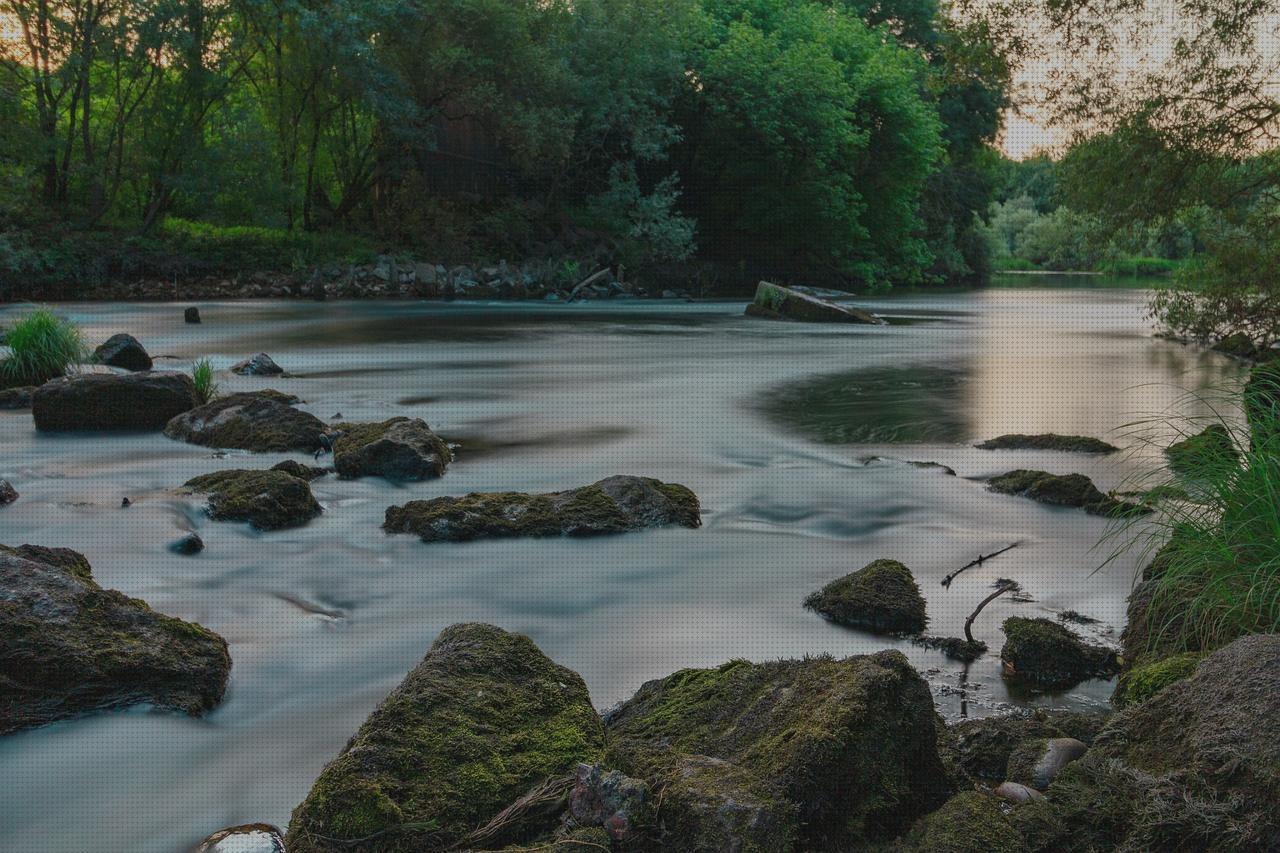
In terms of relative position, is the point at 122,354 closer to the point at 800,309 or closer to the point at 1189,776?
the point at 1189,776

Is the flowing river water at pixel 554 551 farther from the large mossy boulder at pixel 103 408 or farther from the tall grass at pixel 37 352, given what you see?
the tall grass at pixel 37 352

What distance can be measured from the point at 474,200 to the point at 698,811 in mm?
36004

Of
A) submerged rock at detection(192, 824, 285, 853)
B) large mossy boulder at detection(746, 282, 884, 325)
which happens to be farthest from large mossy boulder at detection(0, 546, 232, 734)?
large mossy boulder at detection(746, 282, 884, 325)

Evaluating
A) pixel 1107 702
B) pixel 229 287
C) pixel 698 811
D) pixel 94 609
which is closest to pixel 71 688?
pixel 94 609

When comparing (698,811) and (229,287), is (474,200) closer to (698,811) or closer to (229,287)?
(229,287)

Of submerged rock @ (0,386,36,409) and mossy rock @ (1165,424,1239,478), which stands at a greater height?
mossy rock @ (1165,424,1239,478)

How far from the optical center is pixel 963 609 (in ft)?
17.0

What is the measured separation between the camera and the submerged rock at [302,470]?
7430 mm

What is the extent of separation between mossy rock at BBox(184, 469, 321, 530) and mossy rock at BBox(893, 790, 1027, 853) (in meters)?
4.85

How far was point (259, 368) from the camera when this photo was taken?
14961 mm

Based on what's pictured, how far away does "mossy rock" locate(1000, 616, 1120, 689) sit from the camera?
168 inches

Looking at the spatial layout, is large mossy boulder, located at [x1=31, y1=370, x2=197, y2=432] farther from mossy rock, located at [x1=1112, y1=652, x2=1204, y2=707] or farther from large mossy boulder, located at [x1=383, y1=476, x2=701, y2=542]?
mossy rock, located at [x1=1112, y1=652, x2=1204, y2=707]

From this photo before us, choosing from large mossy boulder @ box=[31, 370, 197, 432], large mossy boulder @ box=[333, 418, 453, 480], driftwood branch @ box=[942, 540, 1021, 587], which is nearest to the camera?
driftwood branch @ box=[942, 540, 1021, 587]

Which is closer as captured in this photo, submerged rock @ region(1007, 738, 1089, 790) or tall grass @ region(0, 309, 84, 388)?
submerged rock @ region(1007, 738, 1089, 790)
